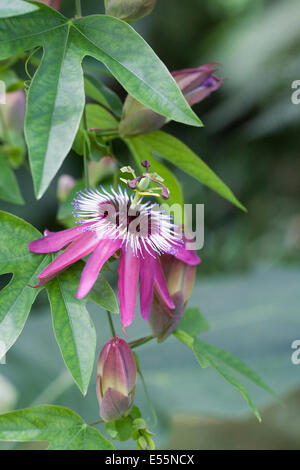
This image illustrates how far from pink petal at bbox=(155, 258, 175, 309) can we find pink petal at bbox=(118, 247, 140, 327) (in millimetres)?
22

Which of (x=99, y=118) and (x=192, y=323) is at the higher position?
(x=99, y=118)

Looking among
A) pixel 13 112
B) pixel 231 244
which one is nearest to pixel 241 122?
pixel 231 244

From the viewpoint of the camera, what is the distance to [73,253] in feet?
1.38

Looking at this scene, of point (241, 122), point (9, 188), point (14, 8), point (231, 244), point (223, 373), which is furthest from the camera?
point (241, 122)

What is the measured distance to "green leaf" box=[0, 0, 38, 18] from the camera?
1.21 ft

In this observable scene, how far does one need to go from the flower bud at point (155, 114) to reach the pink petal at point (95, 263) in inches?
4.3

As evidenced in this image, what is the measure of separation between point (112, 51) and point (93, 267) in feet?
0.51

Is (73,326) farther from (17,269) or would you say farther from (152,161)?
(152,161)

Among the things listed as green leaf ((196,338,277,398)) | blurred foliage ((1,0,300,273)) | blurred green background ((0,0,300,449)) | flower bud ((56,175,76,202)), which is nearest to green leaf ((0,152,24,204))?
flower bud ((56,175,76,202))

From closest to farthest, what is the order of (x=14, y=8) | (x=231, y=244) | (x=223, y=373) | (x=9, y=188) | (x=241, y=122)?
(x=14, y=8) → (x=223, y=373) → (x=9, y=188) → (x=231, y=244) → (x=241, y=122)

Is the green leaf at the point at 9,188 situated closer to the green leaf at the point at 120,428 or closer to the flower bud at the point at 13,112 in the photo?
the flower bud at the point at 13,112

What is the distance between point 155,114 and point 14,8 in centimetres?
15

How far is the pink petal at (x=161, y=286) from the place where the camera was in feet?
1.44
